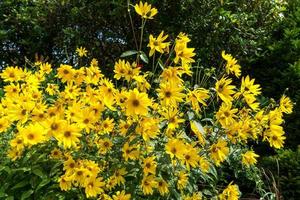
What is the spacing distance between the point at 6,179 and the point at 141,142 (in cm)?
67

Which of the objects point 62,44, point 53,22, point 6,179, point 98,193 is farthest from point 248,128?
point 53,22

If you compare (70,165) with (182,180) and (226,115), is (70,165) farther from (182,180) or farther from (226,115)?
(226,115)

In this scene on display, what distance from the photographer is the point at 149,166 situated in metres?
2.41

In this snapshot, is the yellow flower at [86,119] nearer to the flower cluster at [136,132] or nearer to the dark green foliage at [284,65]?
the flower cluster at [136,132]

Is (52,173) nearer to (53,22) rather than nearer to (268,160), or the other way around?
(268,160)

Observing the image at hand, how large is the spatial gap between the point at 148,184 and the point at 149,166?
8 cm

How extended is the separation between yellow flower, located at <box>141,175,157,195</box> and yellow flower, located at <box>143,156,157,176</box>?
3cm

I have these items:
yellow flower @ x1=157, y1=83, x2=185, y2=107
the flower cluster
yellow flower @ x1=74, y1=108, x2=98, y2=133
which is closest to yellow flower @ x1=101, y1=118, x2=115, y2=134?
the flower cluster

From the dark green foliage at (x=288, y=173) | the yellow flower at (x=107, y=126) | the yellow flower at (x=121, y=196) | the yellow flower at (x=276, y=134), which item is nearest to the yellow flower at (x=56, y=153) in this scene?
the yellow flower at (x=107, y=126)

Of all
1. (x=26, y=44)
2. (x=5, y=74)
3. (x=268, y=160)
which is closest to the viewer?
(x=5, y=74)

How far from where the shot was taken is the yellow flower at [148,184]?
2412 mm

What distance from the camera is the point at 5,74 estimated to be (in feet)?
9.98


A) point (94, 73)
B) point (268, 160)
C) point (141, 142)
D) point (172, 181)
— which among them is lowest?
point (268, 160)

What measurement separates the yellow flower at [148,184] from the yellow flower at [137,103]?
0.35m
